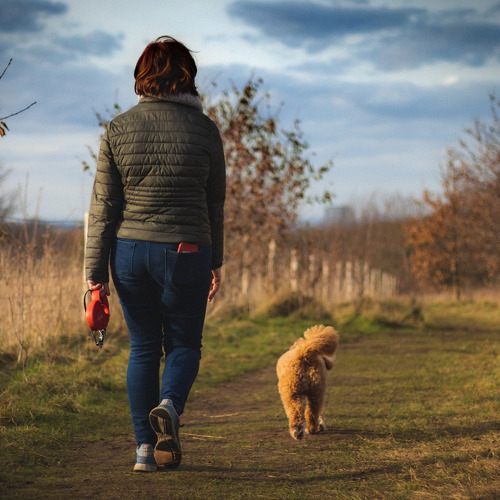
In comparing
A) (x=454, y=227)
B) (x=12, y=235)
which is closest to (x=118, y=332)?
(x=12, y=235)

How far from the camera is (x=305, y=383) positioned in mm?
4480

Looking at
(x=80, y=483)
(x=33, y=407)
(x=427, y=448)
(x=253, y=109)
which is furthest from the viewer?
(x=253, y=109)

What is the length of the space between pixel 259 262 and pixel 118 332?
5.67 meters

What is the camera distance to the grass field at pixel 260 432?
331cm

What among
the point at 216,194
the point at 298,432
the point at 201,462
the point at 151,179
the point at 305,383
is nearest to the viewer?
the point at 151,179

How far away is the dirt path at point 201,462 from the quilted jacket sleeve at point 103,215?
3.60ft

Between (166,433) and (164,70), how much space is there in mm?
1943

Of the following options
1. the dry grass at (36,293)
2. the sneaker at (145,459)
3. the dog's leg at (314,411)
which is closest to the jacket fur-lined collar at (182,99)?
the sneaker at (145,459)

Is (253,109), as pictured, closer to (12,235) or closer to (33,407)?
(12,235)

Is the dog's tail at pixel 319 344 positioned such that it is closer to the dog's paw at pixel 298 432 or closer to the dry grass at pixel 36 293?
the dog's paw at pixel 298 432

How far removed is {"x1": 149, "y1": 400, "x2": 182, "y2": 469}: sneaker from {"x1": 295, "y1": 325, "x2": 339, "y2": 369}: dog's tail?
140cm

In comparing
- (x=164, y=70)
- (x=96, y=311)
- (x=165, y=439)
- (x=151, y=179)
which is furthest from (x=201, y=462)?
(x=164, y=70)

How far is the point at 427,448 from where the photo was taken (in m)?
4.04

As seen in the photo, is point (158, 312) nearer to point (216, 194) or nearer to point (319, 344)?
point (216, 194)
